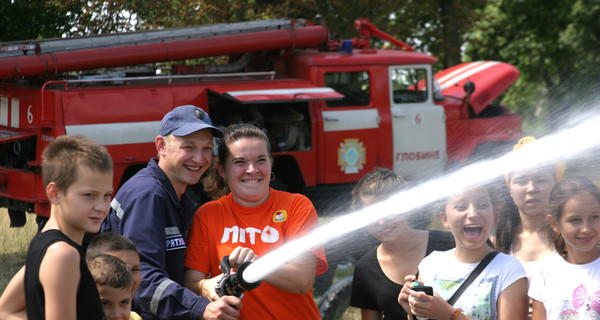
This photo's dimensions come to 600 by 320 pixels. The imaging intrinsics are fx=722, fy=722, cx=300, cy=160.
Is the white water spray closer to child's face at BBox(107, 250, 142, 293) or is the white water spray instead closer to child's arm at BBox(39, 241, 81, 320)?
child's face at BBox(107, 250, 142, 293)

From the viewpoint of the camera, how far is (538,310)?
3078mm

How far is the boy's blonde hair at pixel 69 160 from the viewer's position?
254 cm

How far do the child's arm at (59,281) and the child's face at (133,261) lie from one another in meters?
0.52

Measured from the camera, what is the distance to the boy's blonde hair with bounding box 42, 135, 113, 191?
254 cm

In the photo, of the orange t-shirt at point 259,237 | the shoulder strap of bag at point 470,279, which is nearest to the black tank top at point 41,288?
the orange t-shirt at point 259,237

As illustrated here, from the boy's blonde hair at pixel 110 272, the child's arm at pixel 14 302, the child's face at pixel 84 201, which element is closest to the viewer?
the child's face at pixel 84 201

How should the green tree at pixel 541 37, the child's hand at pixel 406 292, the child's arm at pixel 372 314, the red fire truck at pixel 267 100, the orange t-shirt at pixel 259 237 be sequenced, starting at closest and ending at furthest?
the child's hand at pixel 406 292, the orange t-shirt at pixel 259 237, the child's arm at pixel 372 314, the red fire truck at pixel 267 100, the green tree at pixel 541 37

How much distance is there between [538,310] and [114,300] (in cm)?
176

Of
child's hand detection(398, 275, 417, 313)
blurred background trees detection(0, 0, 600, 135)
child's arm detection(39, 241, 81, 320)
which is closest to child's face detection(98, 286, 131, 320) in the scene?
child's arm detection(39, 241, 81, 320)

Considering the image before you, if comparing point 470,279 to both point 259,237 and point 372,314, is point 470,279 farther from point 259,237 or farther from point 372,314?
point 259,237

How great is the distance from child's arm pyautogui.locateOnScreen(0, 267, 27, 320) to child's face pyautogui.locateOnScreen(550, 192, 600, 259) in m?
2.23

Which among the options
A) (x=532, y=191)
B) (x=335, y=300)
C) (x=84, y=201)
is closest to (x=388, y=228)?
(x=532, y=191)

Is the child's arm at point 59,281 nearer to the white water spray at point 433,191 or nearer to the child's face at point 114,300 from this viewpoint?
the child's face at point 114,300

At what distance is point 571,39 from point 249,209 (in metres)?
22.7
